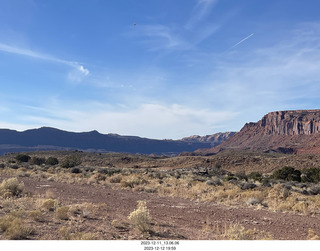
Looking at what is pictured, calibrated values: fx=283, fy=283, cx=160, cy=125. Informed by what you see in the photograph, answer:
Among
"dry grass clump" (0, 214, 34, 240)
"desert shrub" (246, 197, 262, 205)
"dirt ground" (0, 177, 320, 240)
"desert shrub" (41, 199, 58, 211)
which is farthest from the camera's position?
"desert shrub" (246, 197, 262, 205)

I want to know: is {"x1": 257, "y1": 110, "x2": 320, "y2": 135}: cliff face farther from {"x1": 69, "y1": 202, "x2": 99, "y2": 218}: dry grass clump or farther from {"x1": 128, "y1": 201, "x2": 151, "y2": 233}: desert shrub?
{"x1": 128, "y1": 201, "x2": 151, "y2": 233}: desert shrub

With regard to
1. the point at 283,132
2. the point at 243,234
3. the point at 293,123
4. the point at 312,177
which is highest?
the point at 293,123

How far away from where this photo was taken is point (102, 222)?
9789mm

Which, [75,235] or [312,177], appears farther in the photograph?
[312,177]

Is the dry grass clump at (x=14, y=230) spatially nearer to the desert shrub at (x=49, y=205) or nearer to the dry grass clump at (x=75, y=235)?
the dry grass clump at (x=75, y=235)

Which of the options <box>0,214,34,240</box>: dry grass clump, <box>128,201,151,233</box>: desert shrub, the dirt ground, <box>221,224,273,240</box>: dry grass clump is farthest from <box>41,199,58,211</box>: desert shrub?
<box>221,224,273,240</box>: dry grass clump

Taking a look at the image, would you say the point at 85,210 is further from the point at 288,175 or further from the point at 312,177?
the point at 312,177

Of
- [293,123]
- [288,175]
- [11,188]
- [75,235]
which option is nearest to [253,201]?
[75,235]

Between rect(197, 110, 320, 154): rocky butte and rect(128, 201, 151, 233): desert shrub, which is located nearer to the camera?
rect(128, 201, 151, 233): desert shrub

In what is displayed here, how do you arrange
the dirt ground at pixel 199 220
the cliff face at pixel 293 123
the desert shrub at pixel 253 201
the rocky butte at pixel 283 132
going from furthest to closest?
the cliff face at pixel 293 123, the rocky butte at pixel 283 132, the desert shrub at pixel 253 201, the dirt ground at pixel 199 220

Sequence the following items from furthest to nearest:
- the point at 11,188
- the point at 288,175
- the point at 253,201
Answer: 1. the point at 288,175
2. the point at 11,188
3. the point at 253,201

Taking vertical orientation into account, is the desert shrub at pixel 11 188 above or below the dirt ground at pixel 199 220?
above

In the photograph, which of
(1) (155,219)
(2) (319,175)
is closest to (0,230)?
(1) (155,219)

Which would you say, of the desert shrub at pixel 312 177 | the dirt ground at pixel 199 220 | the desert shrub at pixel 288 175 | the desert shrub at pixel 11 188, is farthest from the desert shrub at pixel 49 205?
the desert shrub at pixel 312 177
